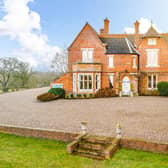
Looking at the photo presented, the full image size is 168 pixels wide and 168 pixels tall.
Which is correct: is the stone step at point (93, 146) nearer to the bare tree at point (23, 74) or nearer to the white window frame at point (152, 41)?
the white window frame at point (152, 41)

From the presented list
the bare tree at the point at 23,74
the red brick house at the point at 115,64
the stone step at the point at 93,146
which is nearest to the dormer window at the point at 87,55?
the red brick house at the point at 115,64

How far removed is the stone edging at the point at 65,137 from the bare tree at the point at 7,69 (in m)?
33.2

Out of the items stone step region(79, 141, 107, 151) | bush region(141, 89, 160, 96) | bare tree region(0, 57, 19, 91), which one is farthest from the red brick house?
bare tree region(0, 57, 19, 91)

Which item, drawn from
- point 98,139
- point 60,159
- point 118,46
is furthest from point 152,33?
point 60,159

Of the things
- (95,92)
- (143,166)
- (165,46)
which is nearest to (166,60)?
(165,46)

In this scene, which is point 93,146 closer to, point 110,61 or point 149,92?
point 110,61

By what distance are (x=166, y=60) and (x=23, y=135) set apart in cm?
2139

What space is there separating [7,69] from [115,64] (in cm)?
2853

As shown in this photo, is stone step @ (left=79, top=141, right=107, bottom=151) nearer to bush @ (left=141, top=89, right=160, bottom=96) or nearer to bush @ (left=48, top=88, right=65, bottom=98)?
bush @ (left=48, top=88, right=65, bottom=98)

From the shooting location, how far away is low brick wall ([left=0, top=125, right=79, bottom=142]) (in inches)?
333

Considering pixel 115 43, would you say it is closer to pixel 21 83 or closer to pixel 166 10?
pixel 166 10

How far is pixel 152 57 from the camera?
24.0 meters

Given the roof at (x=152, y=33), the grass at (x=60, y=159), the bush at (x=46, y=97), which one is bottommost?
the grass at (x=60, y=159)

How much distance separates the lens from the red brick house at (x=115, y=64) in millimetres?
22656
